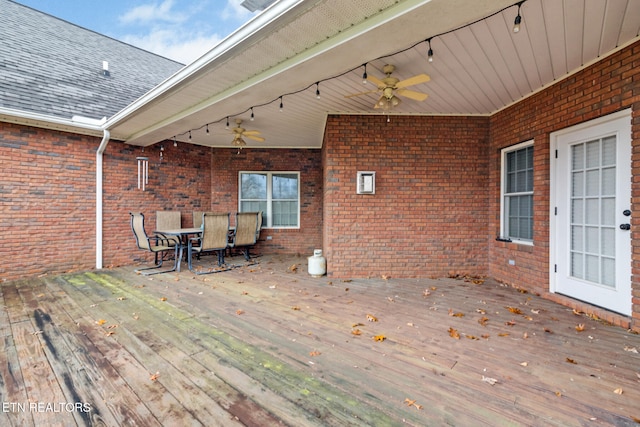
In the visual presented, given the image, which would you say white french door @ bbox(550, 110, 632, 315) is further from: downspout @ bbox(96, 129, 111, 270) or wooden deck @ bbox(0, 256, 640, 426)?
downspout @ bbox(96, 129, 111, 270)

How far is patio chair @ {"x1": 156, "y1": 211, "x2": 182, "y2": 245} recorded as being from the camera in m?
6.42

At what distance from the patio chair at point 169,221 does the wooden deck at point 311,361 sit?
2697 millimetres

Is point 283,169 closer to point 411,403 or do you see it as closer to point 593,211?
point 593,211

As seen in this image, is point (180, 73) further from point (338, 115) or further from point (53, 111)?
point (53, 111)

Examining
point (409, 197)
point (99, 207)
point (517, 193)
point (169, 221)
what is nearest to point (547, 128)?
point (517, 193)

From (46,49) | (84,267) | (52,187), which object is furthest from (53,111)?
(84,267)

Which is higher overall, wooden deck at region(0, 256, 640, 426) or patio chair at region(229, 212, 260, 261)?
patio chair at region(229, 212, 260, 261)

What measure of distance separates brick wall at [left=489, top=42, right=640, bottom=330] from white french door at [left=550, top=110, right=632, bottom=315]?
3.9 inches

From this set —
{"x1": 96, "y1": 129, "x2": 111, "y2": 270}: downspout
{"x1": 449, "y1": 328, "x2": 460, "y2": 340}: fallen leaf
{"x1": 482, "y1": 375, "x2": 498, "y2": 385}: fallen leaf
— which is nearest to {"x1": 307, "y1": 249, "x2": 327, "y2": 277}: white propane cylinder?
{"x1": 449, "y1": 328, "x2": 460, "y2": 340}: fallen leaf

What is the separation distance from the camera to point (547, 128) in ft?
12.2

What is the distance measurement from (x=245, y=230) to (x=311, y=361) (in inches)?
182

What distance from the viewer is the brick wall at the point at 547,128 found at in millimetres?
2736

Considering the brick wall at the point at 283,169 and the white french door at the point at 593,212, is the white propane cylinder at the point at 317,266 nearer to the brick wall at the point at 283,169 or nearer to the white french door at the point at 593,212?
the brick wall at the point at 283,169

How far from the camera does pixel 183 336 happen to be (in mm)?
2615
